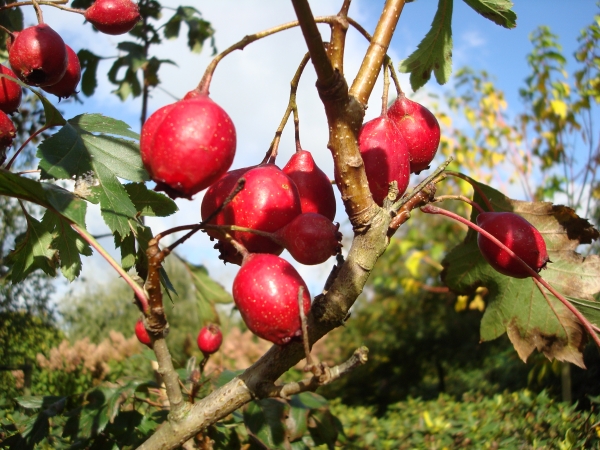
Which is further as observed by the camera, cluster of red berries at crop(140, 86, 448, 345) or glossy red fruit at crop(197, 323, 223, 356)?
glossy red fruit at crop(197, 323, 223, 356)

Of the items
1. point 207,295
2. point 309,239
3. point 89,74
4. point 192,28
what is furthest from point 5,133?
point 192,28

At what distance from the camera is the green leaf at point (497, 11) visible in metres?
1.06

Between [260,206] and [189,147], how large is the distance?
185 millimetres

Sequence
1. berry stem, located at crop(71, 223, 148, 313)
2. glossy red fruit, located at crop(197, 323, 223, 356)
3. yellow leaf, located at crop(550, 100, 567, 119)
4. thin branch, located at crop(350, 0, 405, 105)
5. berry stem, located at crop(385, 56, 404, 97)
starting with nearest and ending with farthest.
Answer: berry stem, located at crop(71, 223, 148, 313) → thin branch, located at crop(350, 0, 405, 105) → berry stem, located at crop(385, 56, 404, 97) → glossy red fruit, located at crop(197, 323, 223, 356) → yellow leaf, located at crop(550, 100, 567, 119)

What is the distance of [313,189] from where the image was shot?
876 mm

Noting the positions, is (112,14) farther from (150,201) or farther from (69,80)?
(150,201)

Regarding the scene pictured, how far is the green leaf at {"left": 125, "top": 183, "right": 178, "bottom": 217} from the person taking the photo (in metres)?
1.04

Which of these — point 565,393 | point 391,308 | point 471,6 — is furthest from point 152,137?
point 391,308

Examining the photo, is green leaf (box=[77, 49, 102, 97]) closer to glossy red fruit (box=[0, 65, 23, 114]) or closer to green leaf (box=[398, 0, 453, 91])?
glossy red fruit (box=[0, 65, 23, 114])

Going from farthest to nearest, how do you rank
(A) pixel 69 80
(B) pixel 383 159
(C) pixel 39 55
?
1. (A) pixel 69 80
2. (C) pixel 39 55
3. (B) pixel 383 159

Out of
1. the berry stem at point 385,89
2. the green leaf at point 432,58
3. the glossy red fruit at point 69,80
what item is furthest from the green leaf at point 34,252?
the green leaf at point 432,58

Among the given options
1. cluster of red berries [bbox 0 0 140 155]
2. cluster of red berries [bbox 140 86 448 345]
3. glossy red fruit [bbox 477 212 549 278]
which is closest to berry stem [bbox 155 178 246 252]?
cluster of red berries [bbox 140 86 448 345]

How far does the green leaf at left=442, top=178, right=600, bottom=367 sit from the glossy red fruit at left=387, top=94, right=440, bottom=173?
13.9 inches

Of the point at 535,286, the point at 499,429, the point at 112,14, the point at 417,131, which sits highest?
the point at 112,14
